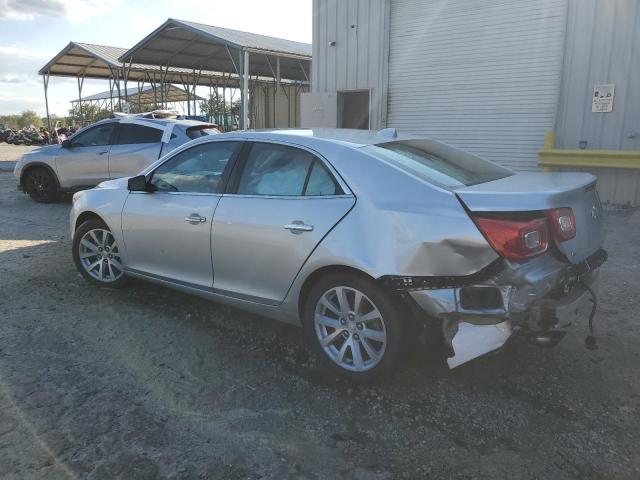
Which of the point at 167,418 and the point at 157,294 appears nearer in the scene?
the point at 167,418

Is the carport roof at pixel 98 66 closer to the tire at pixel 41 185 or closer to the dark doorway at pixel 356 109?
the dark doorway at pixel 356 109

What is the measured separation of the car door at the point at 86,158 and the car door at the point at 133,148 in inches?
6.9

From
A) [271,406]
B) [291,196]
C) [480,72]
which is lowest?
[271,406]

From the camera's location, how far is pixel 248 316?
4.45 meters

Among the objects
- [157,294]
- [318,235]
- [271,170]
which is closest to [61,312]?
[157,294]

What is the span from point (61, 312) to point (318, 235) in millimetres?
2534

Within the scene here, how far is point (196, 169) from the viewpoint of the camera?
4281 mm

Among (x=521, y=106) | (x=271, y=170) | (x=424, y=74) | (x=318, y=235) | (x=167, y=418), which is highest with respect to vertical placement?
(x=424, y=74)

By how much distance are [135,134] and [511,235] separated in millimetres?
8366

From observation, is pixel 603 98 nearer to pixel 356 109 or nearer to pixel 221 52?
pixel 356 109

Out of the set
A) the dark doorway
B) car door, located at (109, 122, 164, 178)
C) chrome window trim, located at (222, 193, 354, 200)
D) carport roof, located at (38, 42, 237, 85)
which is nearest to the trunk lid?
chrome window trim, located at (222, 193, 354, 200)

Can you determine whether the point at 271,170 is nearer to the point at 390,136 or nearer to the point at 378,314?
the point at 390,136

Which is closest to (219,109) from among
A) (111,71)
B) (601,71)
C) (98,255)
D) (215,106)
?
(215,106)

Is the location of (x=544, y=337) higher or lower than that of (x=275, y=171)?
lower
